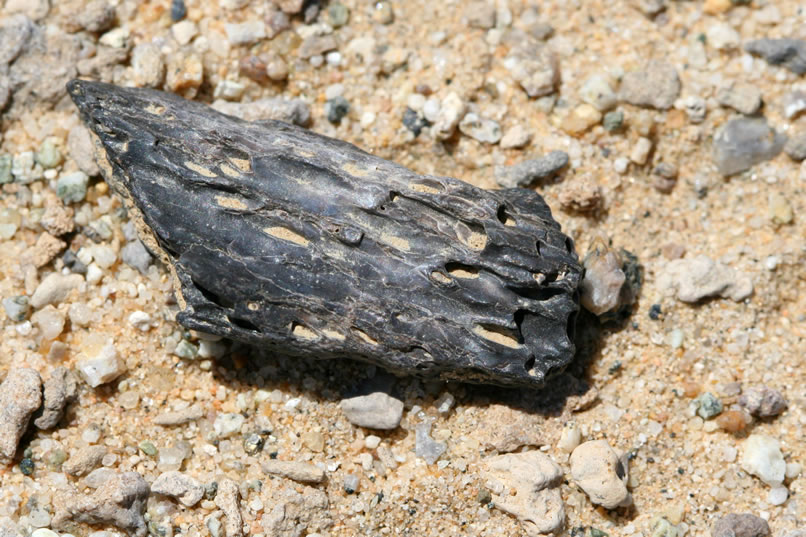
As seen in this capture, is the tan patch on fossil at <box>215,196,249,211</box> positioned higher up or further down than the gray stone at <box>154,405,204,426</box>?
higher up

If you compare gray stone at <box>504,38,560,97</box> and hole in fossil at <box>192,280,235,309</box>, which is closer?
hole in fossil at <box>192,280,235,309</box>

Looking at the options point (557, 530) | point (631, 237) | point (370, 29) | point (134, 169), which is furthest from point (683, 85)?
point (134, 169)

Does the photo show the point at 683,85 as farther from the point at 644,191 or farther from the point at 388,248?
the point at 388,248

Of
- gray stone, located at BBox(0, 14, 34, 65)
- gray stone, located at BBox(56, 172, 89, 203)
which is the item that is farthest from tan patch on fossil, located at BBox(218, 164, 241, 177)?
gray stone, located at BBox(0, 14, 34, 65)

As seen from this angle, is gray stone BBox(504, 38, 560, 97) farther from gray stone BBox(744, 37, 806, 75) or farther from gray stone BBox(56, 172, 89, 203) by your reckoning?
gray stone BBox(56, 172, 89, 203)

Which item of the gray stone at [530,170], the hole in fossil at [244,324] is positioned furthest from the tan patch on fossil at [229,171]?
the gray stone at [530,170]

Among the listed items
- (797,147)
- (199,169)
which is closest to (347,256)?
(199,169)
